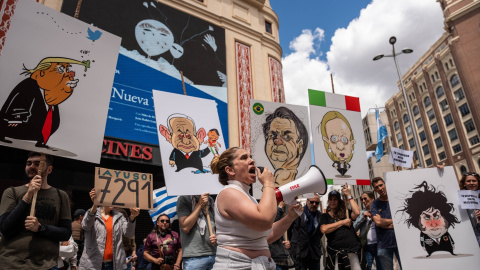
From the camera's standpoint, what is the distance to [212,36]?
14336 mm

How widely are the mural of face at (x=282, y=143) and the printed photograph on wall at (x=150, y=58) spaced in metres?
6.23

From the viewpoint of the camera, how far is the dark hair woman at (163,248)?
498 centimetres

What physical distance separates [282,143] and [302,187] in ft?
12.7

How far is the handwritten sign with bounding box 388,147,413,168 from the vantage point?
522 centimetres

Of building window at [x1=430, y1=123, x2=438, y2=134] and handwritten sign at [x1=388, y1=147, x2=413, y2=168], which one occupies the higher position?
building window at [x1=430, y1=123, x2=438, y2=134]

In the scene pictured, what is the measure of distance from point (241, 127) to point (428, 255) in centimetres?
1007

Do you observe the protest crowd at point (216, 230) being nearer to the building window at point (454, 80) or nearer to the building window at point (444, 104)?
the building window at point (454, 80)

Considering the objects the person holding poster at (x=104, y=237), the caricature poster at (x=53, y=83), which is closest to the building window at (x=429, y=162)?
the person holding poster at (x=104, y=237)

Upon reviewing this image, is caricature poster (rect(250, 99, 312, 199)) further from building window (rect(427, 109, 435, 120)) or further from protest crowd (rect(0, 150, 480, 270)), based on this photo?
building window (rect(427, 109, 435, 120))

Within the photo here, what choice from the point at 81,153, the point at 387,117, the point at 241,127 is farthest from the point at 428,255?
the point at 387,117

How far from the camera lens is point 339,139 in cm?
621

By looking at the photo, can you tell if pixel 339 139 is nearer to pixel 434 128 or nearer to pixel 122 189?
pixel 122 189

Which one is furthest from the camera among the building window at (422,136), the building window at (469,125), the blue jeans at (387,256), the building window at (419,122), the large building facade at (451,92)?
the building window at (419,122)

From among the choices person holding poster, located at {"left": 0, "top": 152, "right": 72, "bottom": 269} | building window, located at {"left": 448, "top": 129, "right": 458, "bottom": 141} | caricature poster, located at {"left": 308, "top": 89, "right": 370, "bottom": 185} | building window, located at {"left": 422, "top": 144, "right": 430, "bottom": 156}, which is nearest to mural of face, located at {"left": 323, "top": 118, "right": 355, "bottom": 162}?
caricature poster, located at {"left": 308, "top": 89, "right": 370, "bottom": 185}
